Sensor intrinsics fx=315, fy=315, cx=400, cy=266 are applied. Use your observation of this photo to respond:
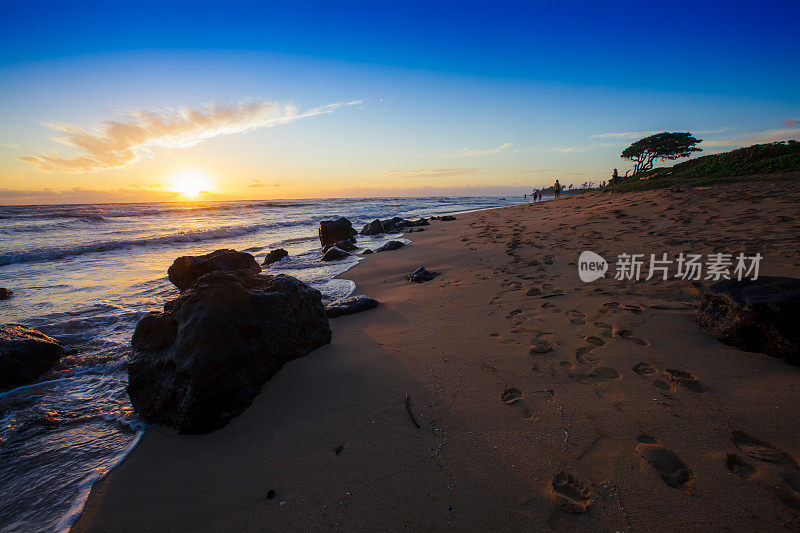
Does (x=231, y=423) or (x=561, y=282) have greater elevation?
(x=561, y=282)

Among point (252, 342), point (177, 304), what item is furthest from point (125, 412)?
point (252, 342)

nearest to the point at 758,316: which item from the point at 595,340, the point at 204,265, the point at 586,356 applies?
the point at 595,340

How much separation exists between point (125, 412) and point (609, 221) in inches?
436

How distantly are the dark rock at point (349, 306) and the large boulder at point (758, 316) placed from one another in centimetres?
405

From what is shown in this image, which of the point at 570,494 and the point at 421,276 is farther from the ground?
the point at 421,276

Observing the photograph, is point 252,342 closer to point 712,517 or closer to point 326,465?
point 326,465

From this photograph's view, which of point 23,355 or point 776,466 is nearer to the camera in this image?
point 776,466

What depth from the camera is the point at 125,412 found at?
2936mm

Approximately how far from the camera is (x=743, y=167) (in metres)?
13.3

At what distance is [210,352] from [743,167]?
2000 cm

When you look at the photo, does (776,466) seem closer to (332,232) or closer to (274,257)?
(274,257)

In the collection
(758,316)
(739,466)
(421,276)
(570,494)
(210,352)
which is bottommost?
(570,494)

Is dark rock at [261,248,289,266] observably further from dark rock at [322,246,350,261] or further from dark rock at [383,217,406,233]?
dark rock at [383,217,406,233]

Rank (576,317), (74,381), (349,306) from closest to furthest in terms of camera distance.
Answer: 1. (74,381)
2. (576,317)
3. (349,306)
